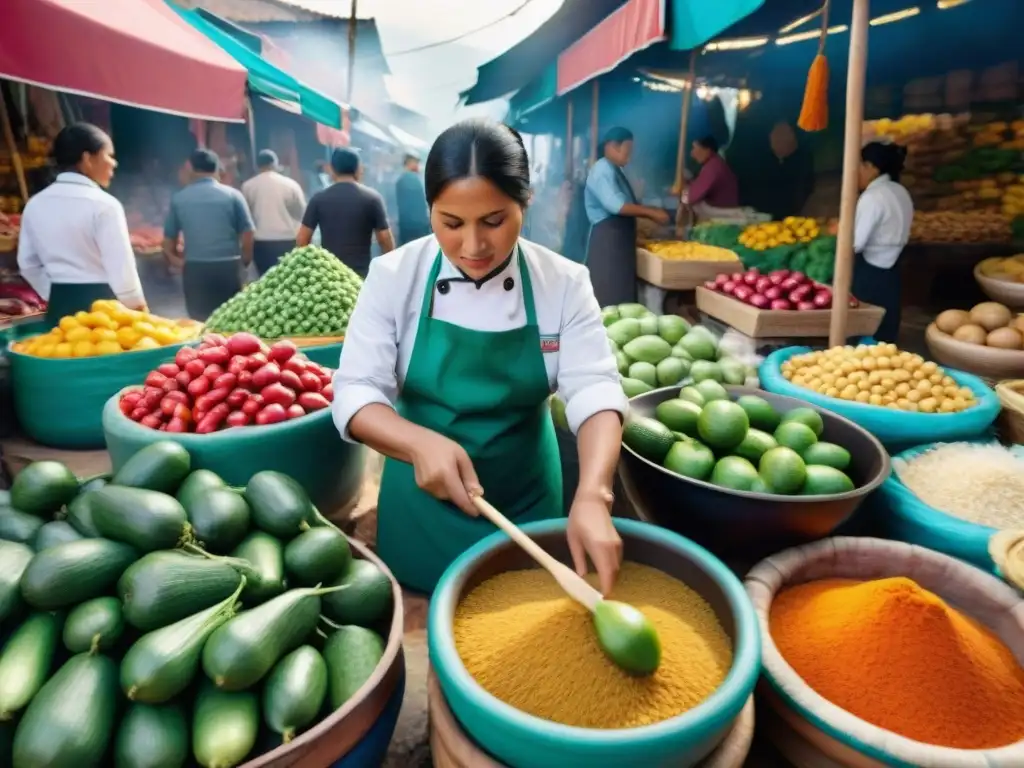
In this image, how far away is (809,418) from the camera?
1.72m

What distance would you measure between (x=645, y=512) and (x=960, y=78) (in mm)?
7427

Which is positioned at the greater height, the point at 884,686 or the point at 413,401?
the point at 413,401

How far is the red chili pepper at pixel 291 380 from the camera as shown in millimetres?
2000

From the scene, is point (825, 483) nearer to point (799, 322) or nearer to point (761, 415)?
point (761, 415)

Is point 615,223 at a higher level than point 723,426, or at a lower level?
higher

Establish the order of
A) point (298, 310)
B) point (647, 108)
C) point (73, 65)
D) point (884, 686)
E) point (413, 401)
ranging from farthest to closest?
point (647, 108), point (73, 65), point (298, 310), point (413, 401), point (884, 686)

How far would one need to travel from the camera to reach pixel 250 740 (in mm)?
933

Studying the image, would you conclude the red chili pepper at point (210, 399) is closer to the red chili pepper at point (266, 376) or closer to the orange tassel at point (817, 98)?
the red chili pepper at point (266, 376)

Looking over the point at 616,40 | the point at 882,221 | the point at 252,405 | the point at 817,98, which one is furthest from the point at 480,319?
the point at 616,40

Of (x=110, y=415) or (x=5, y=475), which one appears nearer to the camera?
(x=110, y=415)

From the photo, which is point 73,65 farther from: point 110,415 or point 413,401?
point 413,401

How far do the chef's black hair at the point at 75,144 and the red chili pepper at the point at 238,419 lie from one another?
2.11 metres

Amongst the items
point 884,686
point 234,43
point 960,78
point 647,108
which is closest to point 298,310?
point 884,686

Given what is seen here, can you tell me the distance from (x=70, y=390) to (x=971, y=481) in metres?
3.08
